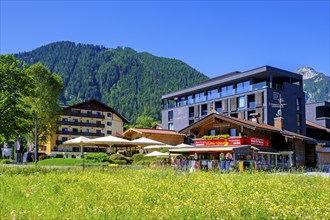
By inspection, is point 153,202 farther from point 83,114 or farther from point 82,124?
point 83,114

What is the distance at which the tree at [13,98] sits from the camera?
20.7 m

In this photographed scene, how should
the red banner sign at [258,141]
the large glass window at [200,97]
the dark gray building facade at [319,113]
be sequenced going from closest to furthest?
1. the red banner sign at [258,141]
2. the large glass window at [200,97]
3. the dark gray building facade at [319,113]

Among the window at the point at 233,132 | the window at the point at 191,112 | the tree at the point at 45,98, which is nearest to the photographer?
the window at the point at 233,132

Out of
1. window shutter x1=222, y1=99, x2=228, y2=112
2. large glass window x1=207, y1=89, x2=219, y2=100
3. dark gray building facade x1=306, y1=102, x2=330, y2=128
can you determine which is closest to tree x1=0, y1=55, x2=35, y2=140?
window shutter x1=222, y1=99, x2=228, y2=112

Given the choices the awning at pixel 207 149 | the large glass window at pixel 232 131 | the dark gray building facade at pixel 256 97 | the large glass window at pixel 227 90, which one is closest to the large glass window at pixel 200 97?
the dark gray building facade at pixel 256 97

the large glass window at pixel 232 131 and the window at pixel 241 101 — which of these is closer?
the large glass window at pixel 232 131

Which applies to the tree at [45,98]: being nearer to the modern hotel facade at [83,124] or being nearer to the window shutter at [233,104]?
the modern hotel facade at [83,124]

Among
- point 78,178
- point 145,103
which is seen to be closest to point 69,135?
point 78,178

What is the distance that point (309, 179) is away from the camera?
56.8 ft

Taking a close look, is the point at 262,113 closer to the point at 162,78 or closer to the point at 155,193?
the point at 155,193

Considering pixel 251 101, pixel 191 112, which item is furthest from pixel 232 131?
pixel 191 112

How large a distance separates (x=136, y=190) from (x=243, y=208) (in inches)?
144

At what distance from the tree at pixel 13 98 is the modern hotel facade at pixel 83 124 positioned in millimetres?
51839

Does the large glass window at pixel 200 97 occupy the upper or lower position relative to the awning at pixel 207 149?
upper
